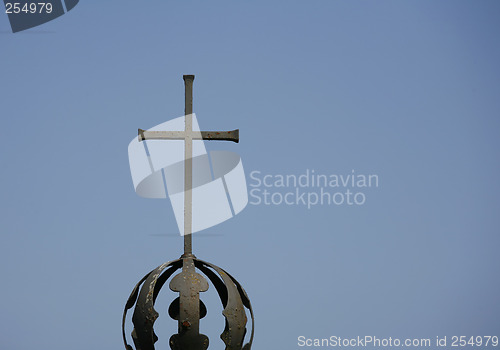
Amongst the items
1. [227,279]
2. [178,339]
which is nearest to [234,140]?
[227,279]

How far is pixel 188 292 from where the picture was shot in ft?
45.3

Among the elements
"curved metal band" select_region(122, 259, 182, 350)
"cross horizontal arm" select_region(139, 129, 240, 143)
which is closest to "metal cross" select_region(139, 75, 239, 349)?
Result: "cross horizontal arm" select_region(139, 129, 240, 143)

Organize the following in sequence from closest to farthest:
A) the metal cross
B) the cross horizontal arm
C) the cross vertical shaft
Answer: the metal cross, the cross vertical shaft, the cross horizontal arm

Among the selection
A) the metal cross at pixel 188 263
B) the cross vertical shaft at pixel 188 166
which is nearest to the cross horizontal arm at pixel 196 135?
the metal cross at pixel 188 263

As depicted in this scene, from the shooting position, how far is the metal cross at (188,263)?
13.7 meters

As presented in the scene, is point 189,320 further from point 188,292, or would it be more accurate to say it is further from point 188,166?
point 188,166

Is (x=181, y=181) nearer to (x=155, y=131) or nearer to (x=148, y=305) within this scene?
(x=155, y=131)

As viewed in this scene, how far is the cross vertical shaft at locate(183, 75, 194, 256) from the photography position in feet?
47.3

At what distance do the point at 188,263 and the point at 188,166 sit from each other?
1.61 metres

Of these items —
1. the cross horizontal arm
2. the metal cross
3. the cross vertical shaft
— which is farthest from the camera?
the cross horizontal arm

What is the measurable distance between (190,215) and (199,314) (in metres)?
1.65

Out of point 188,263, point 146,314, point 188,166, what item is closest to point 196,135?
point 188,166

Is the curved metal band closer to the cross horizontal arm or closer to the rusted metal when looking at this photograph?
the rusted metal

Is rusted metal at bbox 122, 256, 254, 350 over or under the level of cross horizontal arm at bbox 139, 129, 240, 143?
Result: under
